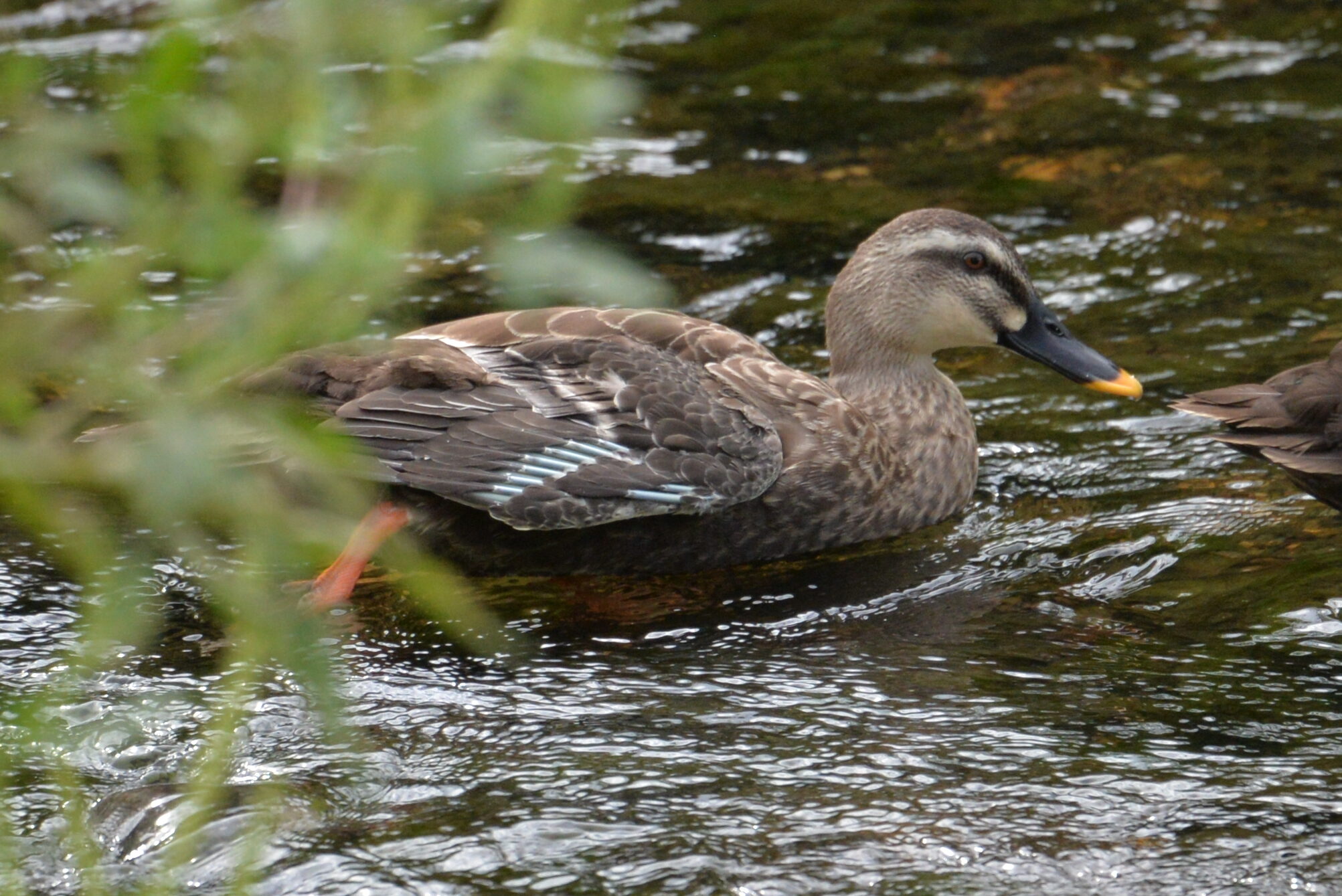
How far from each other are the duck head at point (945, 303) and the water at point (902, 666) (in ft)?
1.50

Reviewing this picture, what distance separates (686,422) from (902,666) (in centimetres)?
114

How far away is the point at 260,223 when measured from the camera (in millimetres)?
1371

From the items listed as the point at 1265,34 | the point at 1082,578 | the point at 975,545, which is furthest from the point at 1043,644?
the point at 1265,34

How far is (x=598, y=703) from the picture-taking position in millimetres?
4402

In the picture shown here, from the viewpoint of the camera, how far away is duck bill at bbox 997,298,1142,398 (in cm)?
590

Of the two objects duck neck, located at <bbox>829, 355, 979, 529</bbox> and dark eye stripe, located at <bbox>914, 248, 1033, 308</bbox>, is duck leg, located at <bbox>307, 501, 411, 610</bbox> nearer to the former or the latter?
duck neck, located at <bbox>829, 355, 979, 529</bbox>

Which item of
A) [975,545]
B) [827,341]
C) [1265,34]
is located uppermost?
[1265,34]

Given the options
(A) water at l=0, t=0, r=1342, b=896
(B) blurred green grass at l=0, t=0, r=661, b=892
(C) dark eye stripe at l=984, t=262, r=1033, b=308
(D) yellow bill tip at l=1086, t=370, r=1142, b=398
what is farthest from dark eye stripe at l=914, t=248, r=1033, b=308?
(B) blurred green grass at l=0, t=0, r=661, b=892

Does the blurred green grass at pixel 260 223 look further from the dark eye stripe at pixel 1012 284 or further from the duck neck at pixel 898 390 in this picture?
the dark eye stripe at pixel 1012 284

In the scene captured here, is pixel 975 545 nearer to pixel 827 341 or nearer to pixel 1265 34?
pixel 827 341

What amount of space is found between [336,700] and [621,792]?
8.53ft

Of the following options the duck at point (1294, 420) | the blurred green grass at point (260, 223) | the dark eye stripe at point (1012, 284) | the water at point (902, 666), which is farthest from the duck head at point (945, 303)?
the blurred green grass at point (260, 223)

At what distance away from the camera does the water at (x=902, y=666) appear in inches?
142

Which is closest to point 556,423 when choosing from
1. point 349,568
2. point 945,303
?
point 349,568
